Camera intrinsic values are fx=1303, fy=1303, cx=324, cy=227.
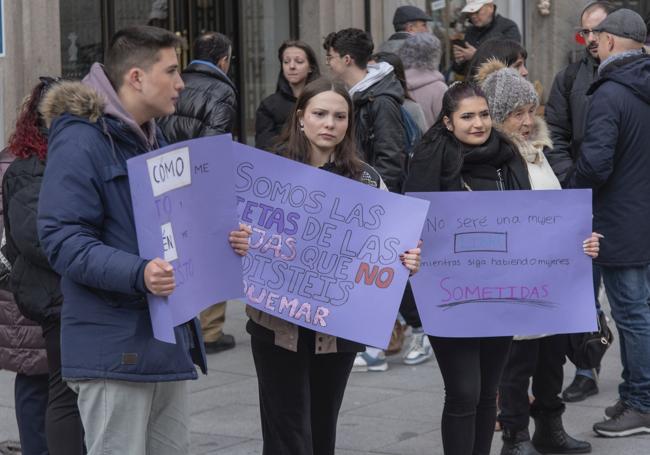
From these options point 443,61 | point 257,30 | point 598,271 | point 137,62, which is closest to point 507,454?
point 598,271

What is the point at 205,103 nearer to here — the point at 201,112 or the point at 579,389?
the point at 201,112

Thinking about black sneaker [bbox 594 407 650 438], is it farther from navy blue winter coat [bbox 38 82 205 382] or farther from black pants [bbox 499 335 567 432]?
navy blue winter coat [bbox 38 82 205 382]

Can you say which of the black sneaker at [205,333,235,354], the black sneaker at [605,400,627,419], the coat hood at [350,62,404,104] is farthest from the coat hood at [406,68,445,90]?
the black sneaker at [605,400,627,419]

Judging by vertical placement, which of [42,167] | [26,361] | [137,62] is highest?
[137,62]

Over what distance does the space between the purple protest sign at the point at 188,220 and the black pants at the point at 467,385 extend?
43.4 inches

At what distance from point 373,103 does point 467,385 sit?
2.81m

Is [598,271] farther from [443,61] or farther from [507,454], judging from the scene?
[443,61]

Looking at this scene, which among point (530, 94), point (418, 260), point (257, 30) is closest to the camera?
point (418, 260)

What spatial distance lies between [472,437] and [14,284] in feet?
6.26

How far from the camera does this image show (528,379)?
602cm

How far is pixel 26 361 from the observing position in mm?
5402

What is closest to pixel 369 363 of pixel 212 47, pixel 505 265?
pixel 212 47

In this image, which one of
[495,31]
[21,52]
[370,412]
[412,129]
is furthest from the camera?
[495,31]

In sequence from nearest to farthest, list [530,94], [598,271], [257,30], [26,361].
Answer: [26,361] < [530,94] < [598,271] < [257,30]
